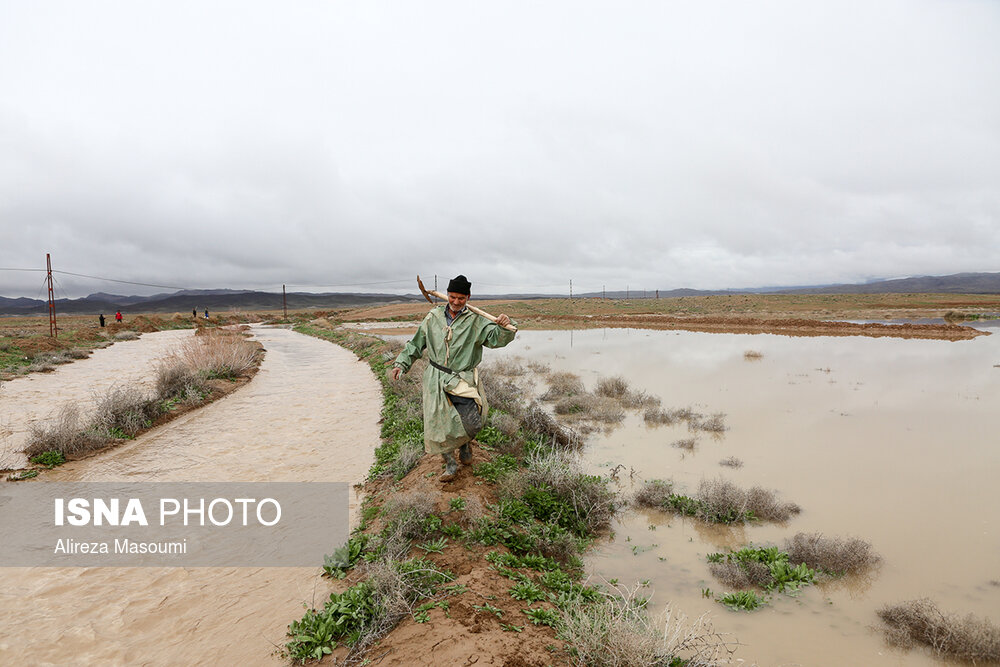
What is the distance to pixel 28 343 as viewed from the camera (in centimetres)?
2277

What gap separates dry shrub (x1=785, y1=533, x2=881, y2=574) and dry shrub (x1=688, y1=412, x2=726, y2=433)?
4478mm

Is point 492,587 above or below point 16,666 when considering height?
above

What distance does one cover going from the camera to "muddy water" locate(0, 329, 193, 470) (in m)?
8.74

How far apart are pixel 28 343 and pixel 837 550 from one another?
32.7 m

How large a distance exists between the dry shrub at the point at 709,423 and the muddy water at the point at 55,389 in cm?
1219

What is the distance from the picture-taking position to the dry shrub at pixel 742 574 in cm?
443

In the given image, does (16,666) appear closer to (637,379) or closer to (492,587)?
(492,587)

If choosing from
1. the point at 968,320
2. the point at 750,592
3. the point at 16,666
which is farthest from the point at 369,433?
the point at 968,320

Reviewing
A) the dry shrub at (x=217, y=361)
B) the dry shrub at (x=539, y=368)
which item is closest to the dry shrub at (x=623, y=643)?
the dry shrub at (x=539, y=368)

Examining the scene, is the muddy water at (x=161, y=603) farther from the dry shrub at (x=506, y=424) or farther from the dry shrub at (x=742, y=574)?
the dry shrub at (x=742, y=574)

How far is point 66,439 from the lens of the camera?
26.1 ft

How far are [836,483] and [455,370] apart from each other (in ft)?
19.7

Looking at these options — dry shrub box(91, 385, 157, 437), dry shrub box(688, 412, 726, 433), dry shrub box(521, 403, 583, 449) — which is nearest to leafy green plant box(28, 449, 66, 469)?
dry shrub box(91, 385, 157, 437)

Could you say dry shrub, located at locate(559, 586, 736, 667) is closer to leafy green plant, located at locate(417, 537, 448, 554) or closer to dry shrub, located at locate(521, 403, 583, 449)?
leafy green plant, located at locate(417, 537, 448, 554)
